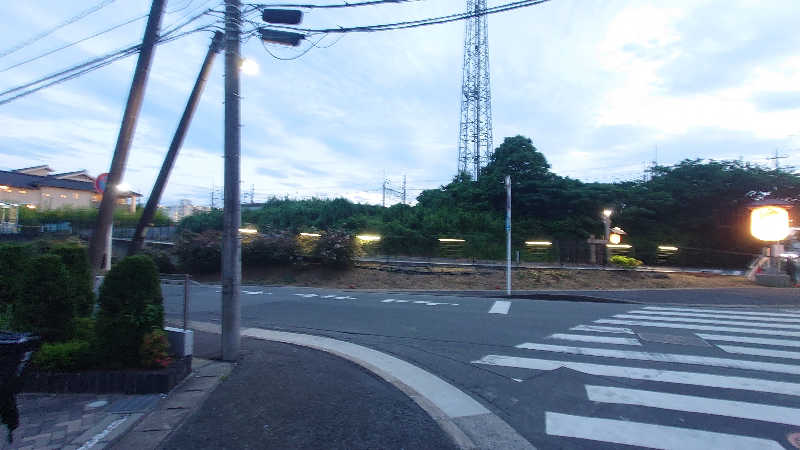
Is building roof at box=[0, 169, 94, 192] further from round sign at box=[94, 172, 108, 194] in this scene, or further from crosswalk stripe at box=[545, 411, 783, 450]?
crosswalk stripe at box=[545, 411, 783, 450]

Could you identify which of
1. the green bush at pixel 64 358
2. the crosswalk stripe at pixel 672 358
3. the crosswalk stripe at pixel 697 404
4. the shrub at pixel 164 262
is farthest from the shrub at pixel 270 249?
the crosswalk stripe at pixel 697 404

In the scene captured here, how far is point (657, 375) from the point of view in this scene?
20.5 ft

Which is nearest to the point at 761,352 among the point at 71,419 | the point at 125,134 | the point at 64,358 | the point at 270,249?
the point at 71,419

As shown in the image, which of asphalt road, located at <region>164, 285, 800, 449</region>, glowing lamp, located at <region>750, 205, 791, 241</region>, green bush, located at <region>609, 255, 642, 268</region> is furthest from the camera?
green bush, located at <region>609, 255, 642, 268</region>

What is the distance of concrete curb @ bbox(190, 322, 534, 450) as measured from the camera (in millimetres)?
4324

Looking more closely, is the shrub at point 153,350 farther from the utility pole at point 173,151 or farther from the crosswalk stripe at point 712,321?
the crosswalk stripe at point 712,321

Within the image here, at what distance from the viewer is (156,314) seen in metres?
5.67

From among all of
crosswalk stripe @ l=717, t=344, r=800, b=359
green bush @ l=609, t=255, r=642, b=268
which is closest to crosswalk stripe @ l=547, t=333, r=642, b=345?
crosswalk stripe @ l=717, t=344, r=800, b=359

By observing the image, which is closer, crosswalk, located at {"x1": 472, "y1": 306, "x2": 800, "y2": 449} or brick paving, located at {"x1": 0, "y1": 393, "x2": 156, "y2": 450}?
brick paving, located at {"x1": 0, "y1": 393, "x2": 156, "y2": 450}

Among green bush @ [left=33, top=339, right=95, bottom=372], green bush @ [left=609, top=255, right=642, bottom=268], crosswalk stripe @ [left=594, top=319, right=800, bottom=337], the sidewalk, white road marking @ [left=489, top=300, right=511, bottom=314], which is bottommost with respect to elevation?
white road marking @ [left=489, top=300, right=511, bottom=314]

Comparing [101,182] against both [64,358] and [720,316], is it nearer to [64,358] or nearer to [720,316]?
[64,358]

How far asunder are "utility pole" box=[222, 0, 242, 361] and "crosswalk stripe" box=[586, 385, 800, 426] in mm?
5032

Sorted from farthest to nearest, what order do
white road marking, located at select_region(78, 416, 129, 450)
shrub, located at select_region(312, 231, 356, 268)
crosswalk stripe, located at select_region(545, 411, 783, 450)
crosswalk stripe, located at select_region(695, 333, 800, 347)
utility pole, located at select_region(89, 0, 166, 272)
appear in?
shrub, located at select_region(312, 231, 356, 268)
utility pole, located at select_region(89, 0, 166, 272)
crosswalk stripe, located at select_region(695, 333, 800, 347)
crosswalk stripe, located at select_region(545, 411, 783, 450)
white road marking, located at select_region(78, 416, 129, 450)

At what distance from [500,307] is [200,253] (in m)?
16.1
